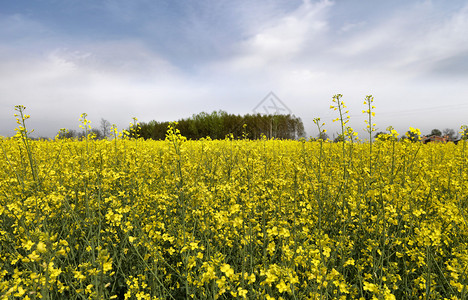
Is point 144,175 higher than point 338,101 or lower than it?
lower

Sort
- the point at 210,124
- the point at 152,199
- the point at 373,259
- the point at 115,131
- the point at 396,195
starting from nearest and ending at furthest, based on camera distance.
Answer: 1. the point at 373,259
2. the point at 396,195
3. the point at 152,199
4. the point at 115,131
5. the point at 210,124

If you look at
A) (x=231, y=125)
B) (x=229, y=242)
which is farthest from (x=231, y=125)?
(x=229, y=242)

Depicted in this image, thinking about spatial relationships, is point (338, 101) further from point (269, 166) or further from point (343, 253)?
point (343, 253)

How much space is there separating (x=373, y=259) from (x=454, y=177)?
308 cm

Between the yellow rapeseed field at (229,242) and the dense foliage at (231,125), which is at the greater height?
the dense foliage at (231,125)

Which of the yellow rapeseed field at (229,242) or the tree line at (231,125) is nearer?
the yellow rapeseed field at (229,242)

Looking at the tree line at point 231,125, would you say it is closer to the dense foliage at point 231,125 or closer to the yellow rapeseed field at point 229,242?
the dense foliage at point 231,125

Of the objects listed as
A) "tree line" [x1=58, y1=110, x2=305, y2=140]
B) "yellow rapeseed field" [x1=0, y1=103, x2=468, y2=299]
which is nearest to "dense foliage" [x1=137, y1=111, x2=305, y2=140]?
"tree line" [x1=58, y1=110, x2=305, y2=140]

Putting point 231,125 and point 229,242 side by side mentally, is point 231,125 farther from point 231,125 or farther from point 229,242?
point 229,242

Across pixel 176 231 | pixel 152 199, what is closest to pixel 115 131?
pixel 152 199

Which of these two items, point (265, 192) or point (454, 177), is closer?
point (265, 192)

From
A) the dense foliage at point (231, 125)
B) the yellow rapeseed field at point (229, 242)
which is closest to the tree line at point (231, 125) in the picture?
the dense foliage at point (231, 125)

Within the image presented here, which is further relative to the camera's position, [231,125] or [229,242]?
[231,125]

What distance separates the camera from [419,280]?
238 centimetres
